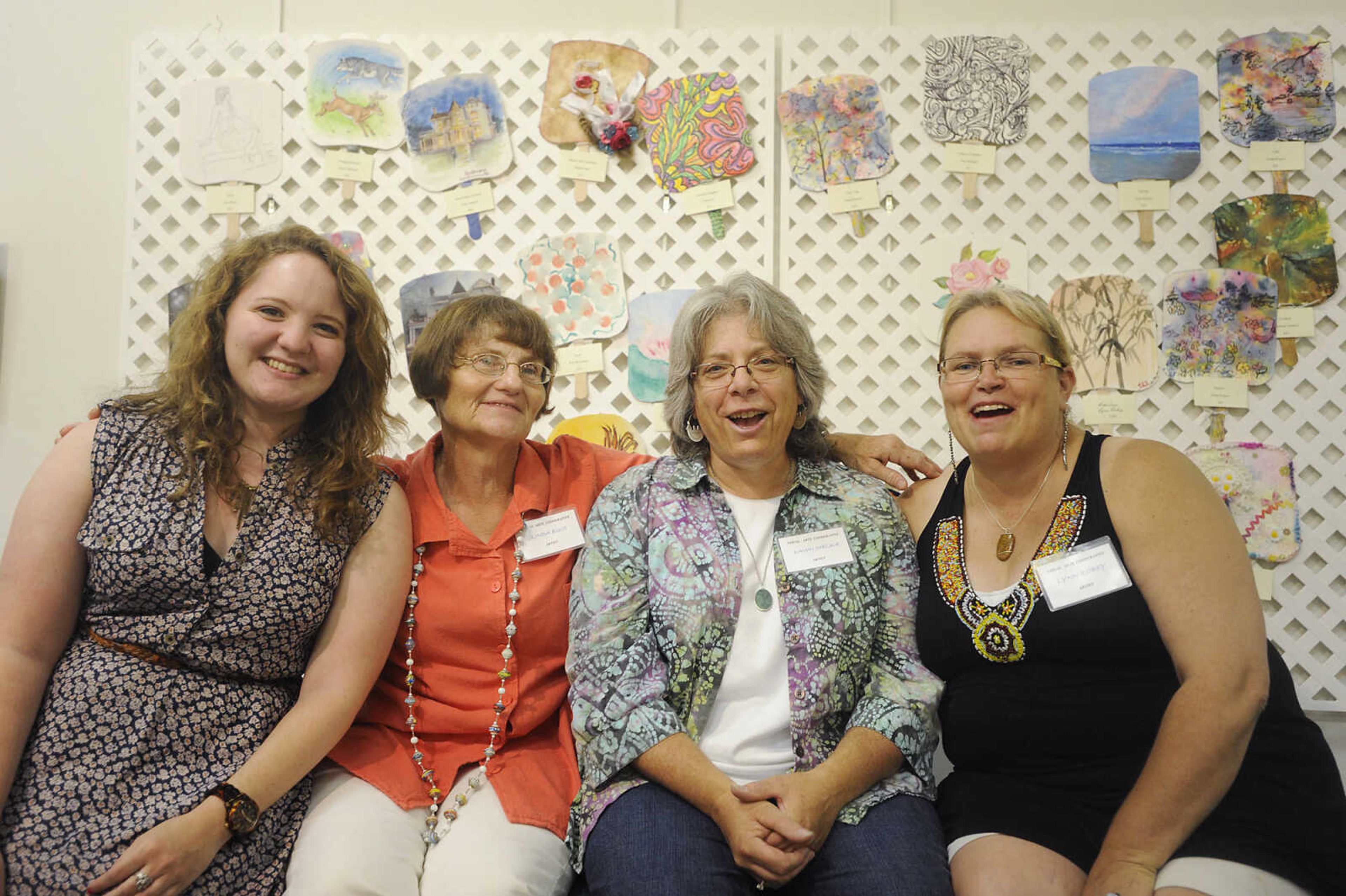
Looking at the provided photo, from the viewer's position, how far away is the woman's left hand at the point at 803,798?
1.32 meters

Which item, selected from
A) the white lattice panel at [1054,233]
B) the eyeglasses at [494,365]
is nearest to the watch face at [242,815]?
the eyeglasses at [494,365]

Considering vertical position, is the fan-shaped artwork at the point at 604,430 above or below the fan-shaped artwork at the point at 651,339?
below

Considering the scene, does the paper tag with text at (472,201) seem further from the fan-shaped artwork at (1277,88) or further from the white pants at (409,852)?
the fan-shaped artwork at (1277,88)

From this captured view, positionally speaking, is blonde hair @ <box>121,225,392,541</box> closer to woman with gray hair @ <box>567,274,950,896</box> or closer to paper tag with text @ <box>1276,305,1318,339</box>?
woman with gray hair @ <box>567,274,950,896</box>

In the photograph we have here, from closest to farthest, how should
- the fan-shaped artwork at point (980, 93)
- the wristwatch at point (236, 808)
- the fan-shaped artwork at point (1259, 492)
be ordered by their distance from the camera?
the wristwatch at point (236, 808) < the fan-shaped artwork at point (1259, 492) < the fan-shaped artwork at point (980, 93)

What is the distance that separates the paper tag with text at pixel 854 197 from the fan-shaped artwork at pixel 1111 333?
58 centimetres

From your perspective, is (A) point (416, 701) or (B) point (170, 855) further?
(A) point (416, 701)

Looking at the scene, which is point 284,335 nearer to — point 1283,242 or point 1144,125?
point 1144,125

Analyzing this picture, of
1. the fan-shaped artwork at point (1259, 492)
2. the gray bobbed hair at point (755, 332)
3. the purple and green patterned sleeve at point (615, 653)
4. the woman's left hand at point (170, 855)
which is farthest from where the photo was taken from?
the fan-shaped artwork at point (1259, 492)

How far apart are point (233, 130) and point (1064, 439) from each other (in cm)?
240

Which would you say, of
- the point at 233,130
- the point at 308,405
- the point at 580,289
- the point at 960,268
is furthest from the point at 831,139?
the point at 233,130

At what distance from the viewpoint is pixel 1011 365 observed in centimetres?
151

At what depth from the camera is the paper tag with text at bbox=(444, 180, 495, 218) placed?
8.36 feet

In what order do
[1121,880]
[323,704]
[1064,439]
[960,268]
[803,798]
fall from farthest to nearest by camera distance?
1. [960,268]
2. [1064,439]
3. [323,704]
4. [803,798]
5. [1121,880]
